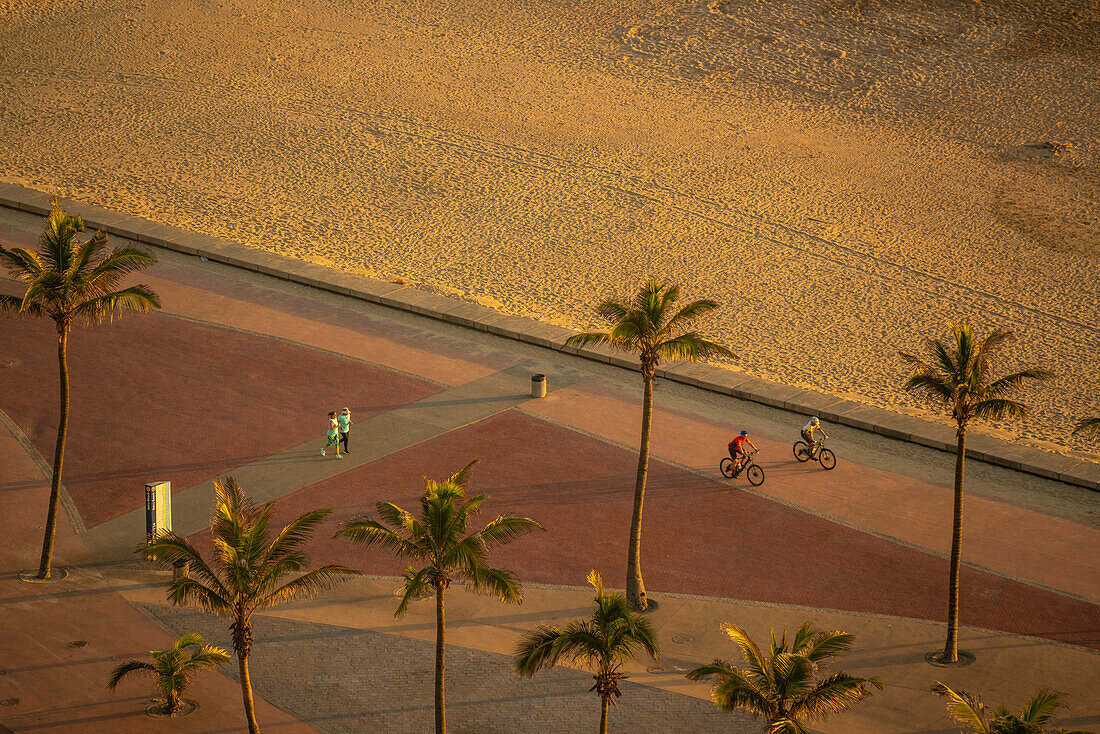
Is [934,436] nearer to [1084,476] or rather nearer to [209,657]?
[1084,476]

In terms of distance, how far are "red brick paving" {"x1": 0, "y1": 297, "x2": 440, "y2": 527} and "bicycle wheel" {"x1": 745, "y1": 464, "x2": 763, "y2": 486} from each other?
25.9 ft

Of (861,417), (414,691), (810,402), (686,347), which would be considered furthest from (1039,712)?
(810,402)

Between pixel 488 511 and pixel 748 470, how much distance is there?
535cm

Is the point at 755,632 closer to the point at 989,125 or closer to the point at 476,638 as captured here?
the point at 476,638

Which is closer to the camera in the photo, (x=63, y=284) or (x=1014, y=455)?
(x=63, y=284)

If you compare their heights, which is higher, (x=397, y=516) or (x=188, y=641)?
(x=397, y=516)

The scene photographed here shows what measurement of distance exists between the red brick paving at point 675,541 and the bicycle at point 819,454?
5.99 feet

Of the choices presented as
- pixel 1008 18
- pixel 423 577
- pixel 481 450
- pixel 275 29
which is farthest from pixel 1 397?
pixel 1008 18

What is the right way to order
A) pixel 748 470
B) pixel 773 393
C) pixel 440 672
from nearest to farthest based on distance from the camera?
pixel 440 672, pixel 748 470, pixel 773 393

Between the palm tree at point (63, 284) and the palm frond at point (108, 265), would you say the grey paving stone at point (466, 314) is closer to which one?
the palm frond at point (108, 265)

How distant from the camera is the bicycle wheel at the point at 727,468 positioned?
27.3 meters

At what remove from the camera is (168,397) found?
2989 cm

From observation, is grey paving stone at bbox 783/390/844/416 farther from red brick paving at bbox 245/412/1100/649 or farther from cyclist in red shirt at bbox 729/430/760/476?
red brick paving at bbox 245/412/1100/649

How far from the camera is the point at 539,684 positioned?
2134cm
